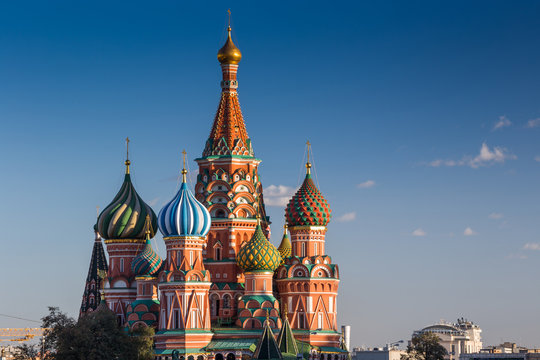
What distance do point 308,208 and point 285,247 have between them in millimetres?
4327

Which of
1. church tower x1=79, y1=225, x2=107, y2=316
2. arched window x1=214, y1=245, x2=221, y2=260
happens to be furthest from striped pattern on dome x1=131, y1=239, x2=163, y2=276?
church tower x1=79, y1=225, x2=107, y2=316

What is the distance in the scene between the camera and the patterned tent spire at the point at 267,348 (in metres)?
67.5

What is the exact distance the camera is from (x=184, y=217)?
244ft

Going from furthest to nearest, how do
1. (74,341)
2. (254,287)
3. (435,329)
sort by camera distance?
(435,329), (254,287), (74,341)

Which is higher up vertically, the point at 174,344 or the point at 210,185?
the point at 210,185

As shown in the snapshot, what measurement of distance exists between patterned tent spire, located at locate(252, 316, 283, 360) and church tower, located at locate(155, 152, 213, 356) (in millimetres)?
6530

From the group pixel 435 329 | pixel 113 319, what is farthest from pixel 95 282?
pixel 435 329

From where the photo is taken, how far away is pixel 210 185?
79.2 m

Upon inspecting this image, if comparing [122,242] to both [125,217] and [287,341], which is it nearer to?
[125,217]

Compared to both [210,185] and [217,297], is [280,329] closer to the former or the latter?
[217,297]

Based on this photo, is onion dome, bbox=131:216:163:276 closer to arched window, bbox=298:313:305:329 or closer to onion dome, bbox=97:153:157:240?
onion dome, bbox=97:153:157:240

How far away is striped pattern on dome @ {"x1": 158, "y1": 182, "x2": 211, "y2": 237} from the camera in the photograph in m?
74.1

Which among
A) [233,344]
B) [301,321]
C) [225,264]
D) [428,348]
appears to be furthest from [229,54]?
[428,348]

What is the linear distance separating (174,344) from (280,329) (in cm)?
633
